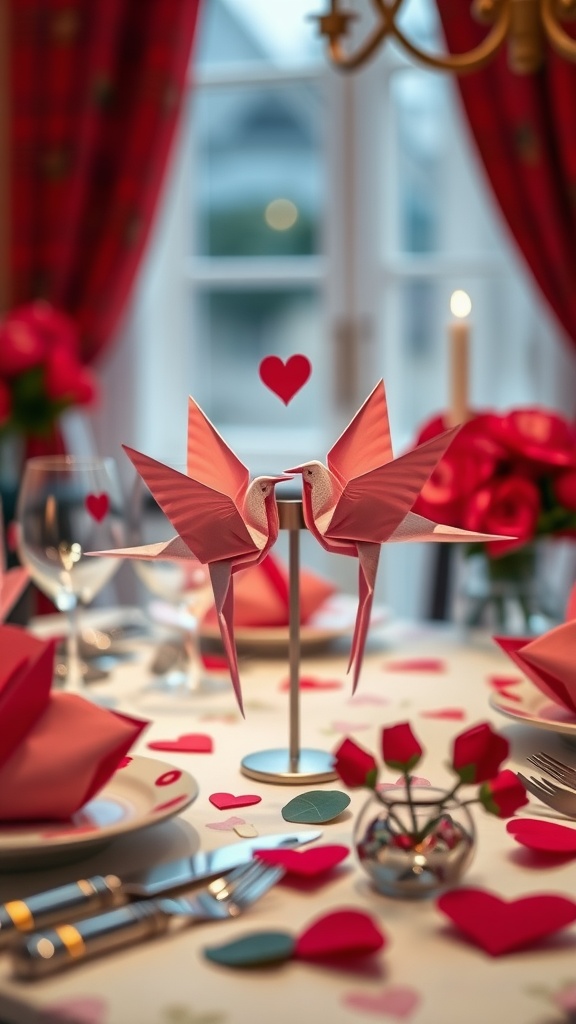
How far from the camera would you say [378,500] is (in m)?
0.83

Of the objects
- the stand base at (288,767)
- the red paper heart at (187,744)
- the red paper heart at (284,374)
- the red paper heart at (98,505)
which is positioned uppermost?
the red paper heart at (284,374)

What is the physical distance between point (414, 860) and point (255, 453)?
2677 millimetres

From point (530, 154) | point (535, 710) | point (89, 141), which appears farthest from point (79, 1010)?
point (89, 141)

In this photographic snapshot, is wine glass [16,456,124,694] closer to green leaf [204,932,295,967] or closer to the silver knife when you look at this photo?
the silver knife

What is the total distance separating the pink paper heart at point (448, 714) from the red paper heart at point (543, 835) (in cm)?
28

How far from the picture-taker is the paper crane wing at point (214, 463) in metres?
0.90

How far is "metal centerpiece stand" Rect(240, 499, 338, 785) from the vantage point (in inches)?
35.1

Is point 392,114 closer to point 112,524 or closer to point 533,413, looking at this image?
point 533,413

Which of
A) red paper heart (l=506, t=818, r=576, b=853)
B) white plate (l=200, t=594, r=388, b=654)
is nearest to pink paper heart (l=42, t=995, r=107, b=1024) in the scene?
red paper heart (l=506, t=818, r=576, b=853)

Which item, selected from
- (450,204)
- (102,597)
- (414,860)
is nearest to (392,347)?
(450,204)

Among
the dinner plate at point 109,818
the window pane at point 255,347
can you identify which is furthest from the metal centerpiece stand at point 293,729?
the window pane at point 255,347

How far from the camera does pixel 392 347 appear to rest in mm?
3236

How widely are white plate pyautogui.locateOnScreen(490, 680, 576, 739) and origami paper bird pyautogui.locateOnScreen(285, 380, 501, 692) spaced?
179 millimetres

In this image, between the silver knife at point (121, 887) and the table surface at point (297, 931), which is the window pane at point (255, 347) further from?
the silver knife at point (121, 887)
